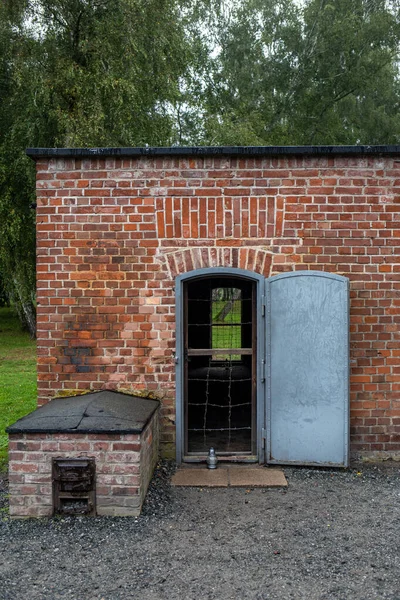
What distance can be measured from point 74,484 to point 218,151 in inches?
140

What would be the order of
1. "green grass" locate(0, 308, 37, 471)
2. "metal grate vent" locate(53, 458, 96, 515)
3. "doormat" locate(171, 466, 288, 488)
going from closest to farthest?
"metal grate vent" locate(53, 458, 96, 515), "doormat" locate(171, 466, 288, 488), "green grass" locate(0, 308, 37, 471)

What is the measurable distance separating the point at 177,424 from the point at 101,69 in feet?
30.5

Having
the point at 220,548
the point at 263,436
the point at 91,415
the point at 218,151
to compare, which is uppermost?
the point at 218,151

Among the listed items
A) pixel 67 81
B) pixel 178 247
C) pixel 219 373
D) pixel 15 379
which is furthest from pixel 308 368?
pixel 67 81

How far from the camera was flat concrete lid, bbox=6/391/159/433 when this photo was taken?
4.66 meters

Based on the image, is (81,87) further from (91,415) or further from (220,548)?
(220,548)

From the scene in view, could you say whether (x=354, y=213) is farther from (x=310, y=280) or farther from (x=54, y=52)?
(x=54, y=52)

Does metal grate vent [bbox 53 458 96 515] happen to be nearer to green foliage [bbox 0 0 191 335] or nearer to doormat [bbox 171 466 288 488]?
doormat [bbox 171 466 288 488]

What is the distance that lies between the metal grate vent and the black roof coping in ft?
10.3

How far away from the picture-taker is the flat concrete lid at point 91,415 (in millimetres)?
4660

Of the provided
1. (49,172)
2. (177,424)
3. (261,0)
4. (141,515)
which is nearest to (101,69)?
(49,172)

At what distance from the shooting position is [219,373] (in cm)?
980

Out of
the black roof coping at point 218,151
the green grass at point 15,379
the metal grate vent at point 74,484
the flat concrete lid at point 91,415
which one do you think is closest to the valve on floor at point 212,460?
the flat concrete lid at point 91,415

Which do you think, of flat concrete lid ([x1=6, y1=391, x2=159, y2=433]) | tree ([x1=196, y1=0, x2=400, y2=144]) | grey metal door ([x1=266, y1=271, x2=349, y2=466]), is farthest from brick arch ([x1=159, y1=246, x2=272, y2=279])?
tree ([x1=196, y1=0, x2=400, y2=144])
